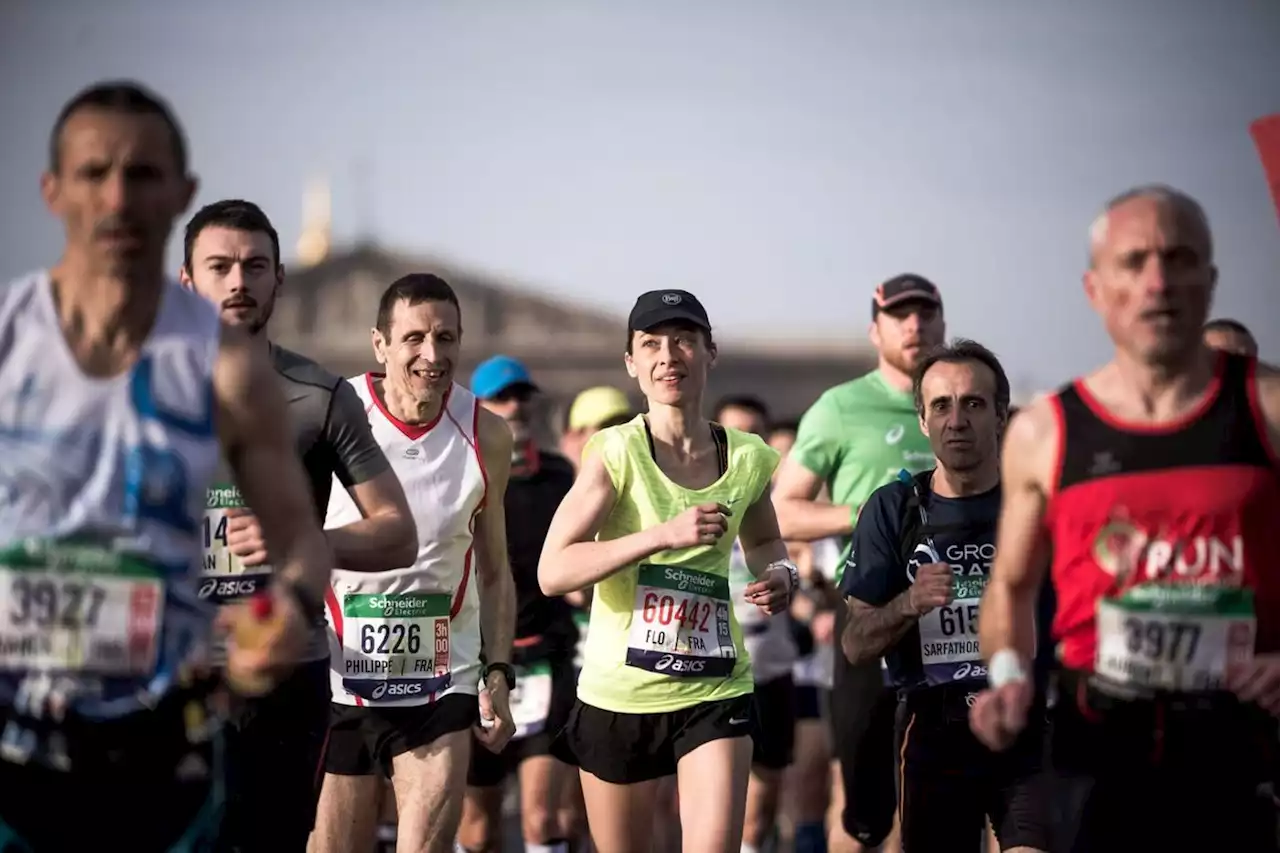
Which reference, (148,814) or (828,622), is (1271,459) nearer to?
(148,814)

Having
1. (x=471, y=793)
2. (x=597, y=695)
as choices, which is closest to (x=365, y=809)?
(x=597, y=695)

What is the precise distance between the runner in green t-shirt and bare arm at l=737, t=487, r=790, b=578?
1129 millimetres

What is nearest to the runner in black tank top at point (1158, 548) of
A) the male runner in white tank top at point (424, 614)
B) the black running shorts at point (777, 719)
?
the male runner in white tank top at point (424, 614)

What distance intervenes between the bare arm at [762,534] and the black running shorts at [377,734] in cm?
129

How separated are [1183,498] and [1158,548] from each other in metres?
0.13

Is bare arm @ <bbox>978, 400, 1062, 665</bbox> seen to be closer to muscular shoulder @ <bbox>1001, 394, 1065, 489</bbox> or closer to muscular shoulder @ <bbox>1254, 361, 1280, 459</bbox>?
muscular shoulder @ <bbox>1001, 394, 1065, 489</bbox>

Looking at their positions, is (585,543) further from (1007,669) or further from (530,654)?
(530,654)

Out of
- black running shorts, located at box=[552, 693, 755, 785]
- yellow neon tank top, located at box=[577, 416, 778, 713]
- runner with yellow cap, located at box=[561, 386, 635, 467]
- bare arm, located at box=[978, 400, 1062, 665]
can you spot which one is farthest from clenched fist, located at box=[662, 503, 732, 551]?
runner with yellow cap, located at box=[561, 386, 635, 467]

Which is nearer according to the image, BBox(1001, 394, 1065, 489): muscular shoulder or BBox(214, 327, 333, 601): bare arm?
BBox(214, 327, 333, 601): bare arm

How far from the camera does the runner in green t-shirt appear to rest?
29.2 ft

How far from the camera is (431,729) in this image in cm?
759

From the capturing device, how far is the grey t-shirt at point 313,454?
19.9ft

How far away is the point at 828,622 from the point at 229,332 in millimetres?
9920

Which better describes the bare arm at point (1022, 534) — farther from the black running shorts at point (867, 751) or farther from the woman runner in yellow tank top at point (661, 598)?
the black running shorts at point (867, 751)
